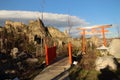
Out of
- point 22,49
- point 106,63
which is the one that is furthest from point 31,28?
point 106,63

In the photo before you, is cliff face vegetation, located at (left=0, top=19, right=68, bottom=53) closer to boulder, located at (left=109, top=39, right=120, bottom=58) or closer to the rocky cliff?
the rocky cliff

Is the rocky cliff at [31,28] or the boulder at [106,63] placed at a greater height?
the rocky cliff at [31,28]

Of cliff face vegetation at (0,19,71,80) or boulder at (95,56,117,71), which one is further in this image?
cliff face vegetation at (0,19,71,80)

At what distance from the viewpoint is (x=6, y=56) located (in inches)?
Result: 930

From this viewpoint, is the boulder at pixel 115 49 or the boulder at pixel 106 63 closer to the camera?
the boulder at pixel 106 63

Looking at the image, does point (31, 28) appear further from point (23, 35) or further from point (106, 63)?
point (106, 63)

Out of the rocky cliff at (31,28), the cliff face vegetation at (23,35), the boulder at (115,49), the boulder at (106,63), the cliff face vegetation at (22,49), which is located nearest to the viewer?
the boulder at (106,63)

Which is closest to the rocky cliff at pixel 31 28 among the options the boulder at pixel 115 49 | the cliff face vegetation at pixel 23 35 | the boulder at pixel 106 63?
the cliff face vegetation at pixel 23 35

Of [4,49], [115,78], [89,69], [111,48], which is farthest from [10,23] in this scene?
Answer: [115,78]

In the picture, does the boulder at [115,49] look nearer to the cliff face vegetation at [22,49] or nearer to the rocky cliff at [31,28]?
the cliff face vegetation at [22,49]

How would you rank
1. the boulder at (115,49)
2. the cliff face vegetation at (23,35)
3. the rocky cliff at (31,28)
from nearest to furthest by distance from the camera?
1. the boulder at (115,49)
2. the cliff face vegetation at (23,35)
3. the rocky cliff at (31,28)

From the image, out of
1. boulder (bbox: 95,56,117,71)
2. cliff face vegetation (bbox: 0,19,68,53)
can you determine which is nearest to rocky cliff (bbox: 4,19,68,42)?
cliff face vegetation (bbox: 0,19,68,53)

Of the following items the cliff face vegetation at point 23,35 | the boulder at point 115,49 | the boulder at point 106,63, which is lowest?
the boulder at point 106,63

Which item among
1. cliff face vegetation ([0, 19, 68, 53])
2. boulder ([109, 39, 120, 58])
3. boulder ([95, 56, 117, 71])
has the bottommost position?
boulder ([95, 56, 117, 71])
